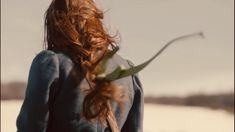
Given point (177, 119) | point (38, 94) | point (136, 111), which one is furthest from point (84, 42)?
point (177, 119)

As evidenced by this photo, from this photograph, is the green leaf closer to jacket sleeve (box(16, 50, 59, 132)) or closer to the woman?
the woman

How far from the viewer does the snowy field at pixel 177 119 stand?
42.7 ft

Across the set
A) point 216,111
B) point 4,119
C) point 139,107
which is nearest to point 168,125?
point 216,111

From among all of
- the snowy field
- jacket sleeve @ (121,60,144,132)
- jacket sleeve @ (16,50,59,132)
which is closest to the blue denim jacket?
jacket sleeve @ (16,50,59,132)

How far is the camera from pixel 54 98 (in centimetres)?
281

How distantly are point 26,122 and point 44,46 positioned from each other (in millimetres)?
281

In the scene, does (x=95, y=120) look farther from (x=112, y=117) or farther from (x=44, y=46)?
(x=44, y=46)

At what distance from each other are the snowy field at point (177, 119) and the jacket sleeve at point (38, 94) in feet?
31.3

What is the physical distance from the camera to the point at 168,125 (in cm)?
1341

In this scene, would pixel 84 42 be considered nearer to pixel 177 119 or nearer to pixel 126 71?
pixel 126 71

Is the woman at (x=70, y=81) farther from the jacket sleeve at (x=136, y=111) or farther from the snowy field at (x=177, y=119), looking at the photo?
the snowy field at (x=177, y=119)

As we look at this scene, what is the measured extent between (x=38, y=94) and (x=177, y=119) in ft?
38.3

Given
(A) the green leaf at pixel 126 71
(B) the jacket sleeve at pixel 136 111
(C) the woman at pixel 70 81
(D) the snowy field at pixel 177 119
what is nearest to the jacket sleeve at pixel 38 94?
(C) the woman at pixel 70 81

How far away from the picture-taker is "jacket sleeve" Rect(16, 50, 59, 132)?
2762 mm
